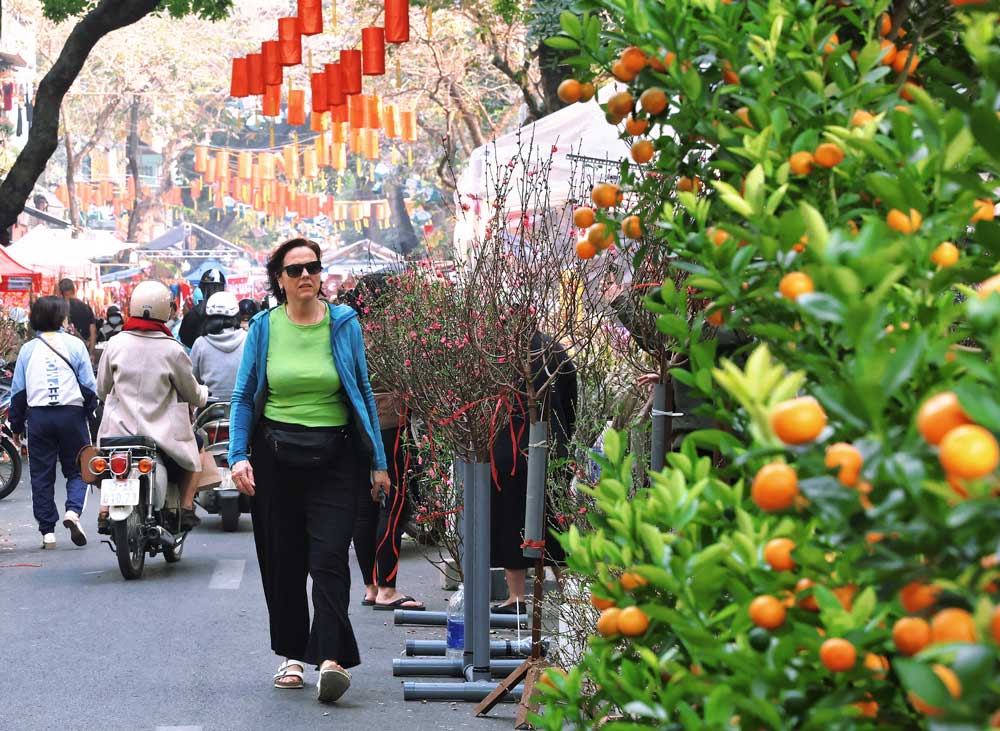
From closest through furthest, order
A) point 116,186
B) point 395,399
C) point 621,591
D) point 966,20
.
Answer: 1. point 966,20
2. point 621,591
3. point 395,399
4. point 116,186

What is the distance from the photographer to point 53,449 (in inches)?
459

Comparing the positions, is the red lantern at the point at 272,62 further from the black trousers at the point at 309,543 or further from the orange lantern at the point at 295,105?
the black trousers at the point at 309,543

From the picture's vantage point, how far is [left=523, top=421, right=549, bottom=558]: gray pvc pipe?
6.01 metres

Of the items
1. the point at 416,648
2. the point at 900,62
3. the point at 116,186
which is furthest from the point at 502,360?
the point at 116,186

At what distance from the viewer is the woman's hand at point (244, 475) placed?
652 cm

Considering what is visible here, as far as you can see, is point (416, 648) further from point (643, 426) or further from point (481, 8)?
point (481, 8)

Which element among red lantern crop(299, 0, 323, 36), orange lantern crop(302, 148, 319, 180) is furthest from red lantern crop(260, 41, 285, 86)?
orange lantern crop(302, 148, 319, 180)

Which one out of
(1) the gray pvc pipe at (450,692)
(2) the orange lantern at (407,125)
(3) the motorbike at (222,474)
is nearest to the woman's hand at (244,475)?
(1) the gray pvc pipe at (450,692)

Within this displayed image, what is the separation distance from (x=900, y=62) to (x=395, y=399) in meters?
6.22

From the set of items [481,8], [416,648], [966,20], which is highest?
[481,8]

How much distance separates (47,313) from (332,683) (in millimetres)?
5657

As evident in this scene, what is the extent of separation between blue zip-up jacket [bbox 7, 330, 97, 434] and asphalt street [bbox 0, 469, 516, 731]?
42.7 inches

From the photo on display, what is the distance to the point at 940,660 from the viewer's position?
57.7 inches

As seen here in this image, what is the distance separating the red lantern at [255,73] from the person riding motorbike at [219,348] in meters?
1.80
